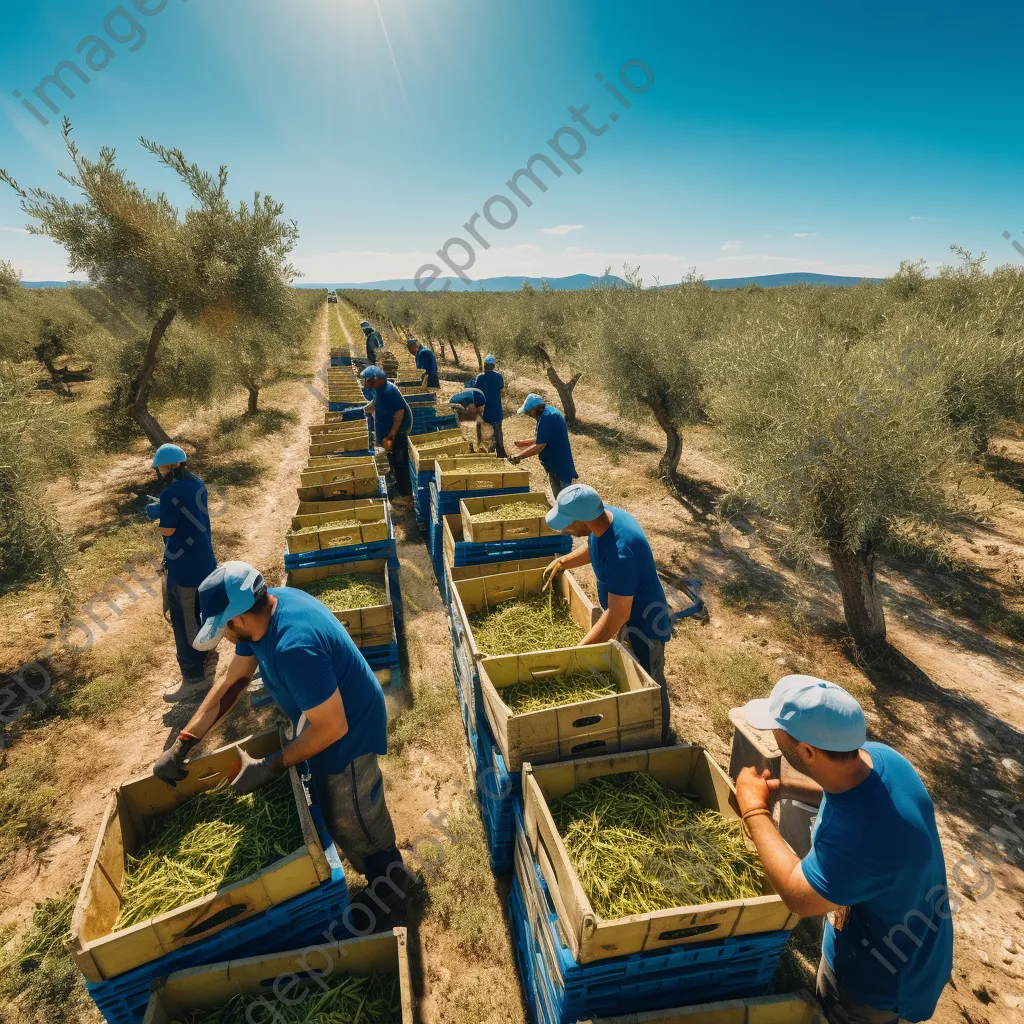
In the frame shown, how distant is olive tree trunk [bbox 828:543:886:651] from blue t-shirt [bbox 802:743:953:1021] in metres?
5.64

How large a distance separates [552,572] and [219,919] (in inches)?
154

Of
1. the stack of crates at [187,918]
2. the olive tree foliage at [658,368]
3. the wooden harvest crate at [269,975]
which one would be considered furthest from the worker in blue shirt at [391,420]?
the wooden harvest crate at [269,975]

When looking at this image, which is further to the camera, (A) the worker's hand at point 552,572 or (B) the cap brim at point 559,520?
(A) the worker's hand at point 552,572

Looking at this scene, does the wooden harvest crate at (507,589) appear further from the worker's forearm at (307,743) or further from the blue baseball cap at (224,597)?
the blue baseball cap at (224,597)

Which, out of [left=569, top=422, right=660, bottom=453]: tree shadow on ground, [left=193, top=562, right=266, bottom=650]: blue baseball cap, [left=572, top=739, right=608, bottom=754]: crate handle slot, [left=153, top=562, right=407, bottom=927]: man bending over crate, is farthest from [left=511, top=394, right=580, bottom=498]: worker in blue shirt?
[left=569, top=422, right=660, bottom=453]: tree shadow on ground

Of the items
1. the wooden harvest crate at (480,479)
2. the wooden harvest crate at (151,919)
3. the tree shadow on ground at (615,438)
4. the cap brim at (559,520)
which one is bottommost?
the wooden harvest crate at (151,919)

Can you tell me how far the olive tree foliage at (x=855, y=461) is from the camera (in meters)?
6.45

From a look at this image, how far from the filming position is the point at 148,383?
48.1 ft

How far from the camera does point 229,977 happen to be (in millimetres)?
2736

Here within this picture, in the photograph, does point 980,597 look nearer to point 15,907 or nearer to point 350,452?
point 350,452

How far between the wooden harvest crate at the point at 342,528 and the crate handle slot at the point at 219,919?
15.6 ft

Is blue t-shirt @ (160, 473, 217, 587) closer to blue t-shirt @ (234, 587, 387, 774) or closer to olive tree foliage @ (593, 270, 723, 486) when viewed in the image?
blue t-shirt @ (234, 587, 387, 774)

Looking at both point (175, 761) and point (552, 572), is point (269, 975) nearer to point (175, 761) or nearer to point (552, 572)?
point (175, 761)

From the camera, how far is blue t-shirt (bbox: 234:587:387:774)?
320 cm
